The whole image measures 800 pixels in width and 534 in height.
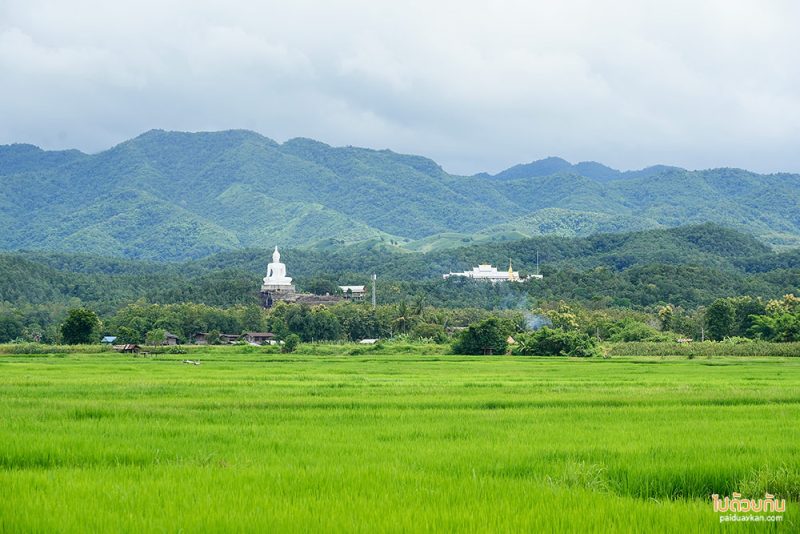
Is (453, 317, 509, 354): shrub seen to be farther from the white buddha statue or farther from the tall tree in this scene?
the white buddha statue

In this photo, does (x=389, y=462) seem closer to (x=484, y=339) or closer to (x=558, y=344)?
(x=558, y=344)

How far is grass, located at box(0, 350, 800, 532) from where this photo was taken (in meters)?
9.05

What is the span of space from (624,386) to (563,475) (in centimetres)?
1803

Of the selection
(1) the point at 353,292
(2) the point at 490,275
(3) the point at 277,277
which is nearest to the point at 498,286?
(2) the point at 490,275

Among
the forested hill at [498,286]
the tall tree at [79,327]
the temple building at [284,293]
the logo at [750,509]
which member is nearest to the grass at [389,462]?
the logo at [750,509]

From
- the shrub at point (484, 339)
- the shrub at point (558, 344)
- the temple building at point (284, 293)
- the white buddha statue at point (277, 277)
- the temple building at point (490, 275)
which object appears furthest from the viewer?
the temple building at point (490, 275)

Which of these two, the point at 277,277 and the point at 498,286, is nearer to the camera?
the point at 277,277

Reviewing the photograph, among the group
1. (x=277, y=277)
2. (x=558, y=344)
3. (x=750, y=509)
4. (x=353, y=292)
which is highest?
(x=277, y=277)

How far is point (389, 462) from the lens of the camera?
12.2 metres

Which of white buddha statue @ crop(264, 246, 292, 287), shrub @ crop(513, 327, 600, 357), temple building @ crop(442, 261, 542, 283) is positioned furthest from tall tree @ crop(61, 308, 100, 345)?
temple building @ crop(442, 261, 542, 283)

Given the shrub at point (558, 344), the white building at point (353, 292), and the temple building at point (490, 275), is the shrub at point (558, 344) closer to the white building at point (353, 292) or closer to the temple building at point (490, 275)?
the white building at point (353, 292)

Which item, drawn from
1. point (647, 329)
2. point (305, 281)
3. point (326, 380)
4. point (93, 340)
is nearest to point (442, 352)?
point (647, 329)

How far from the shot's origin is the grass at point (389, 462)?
9.05m

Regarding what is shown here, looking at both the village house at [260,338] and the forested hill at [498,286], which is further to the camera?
the forested hill at [498,286]
